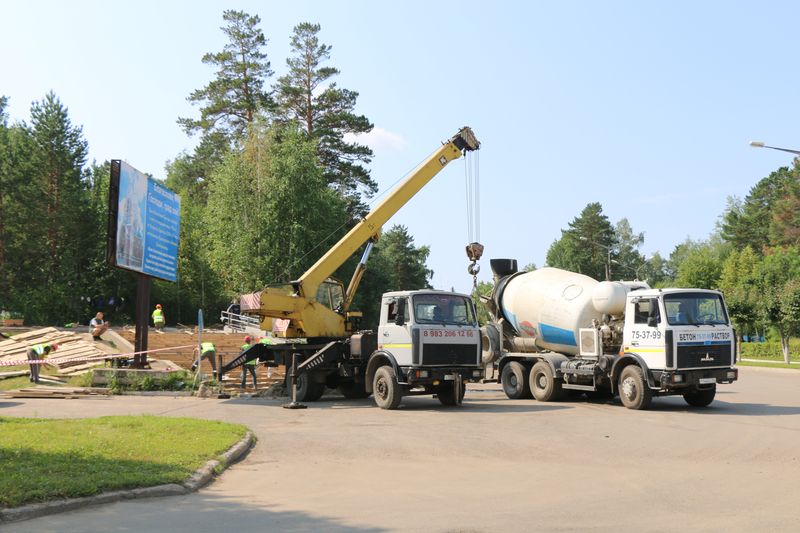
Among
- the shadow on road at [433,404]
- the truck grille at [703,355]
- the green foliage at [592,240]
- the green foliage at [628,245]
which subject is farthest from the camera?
the green foliage at [628,245]

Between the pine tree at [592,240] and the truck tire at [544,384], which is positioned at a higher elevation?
the pine tree at [592,240]

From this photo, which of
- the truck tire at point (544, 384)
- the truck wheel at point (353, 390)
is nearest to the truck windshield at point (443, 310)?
the truck tire at point (544, 384)

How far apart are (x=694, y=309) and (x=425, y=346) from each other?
19.8 feet

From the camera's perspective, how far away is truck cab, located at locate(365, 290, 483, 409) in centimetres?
1806

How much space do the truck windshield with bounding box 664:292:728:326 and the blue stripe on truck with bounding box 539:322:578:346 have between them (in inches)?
121

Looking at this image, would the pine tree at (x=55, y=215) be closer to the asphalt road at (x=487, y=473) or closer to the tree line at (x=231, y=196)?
the tree line at (x=231, y=196)

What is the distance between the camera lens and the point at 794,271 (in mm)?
51125

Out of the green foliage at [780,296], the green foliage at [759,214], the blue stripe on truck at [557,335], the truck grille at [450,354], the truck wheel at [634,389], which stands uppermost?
the green foliage at [759,214]

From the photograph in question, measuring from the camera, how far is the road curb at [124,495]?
6.89 metres

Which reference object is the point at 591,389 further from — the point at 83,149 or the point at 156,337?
the point at 83,149

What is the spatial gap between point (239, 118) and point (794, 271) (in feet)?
133

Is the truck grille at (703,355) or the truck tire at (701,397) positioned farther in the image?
the truck tire at (701,397)

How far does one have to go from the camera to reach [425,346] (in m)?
18.0

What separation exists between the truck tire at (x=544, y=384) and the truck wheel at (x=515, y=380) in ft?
1.26
